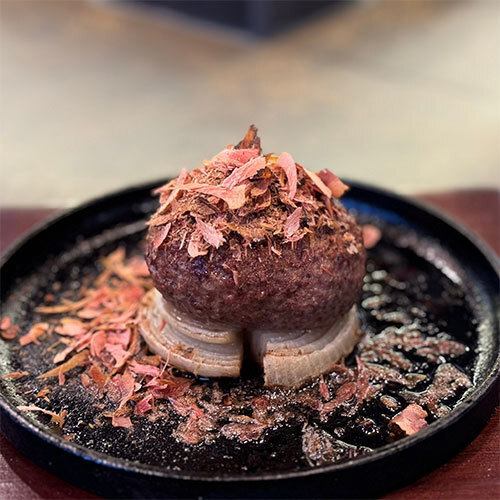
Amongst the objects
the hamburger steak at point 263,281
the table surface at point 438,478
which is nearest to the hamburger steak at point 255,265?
the hamburger steak at point 263,281

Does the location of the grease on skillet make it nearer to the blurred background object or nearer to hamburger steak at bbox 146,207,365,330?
hamburger steak at bbox 146,207,365,330

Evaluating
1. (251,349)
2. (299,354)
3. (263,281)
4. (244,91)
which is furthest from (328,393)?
(244,91)

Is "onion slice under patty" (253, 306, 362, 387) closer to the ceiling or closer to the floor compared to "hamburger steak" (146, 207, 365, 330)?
closer to the floor

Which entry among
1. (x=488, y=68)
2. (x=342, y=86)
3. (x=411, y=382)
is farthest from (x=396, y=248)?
(x=488, y=68)

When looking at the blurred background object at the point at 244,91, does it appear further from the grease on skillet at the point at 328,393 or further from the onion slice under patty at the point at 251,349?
the onion slice under patty at the point at 251,349

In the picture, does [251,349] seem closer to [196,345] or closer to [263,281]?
[196,345]

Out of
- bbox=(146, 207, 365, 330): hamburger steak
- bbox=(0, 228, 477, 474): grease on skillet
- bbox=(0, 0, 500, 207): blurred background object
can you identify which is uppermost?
bbox=(146, 207, 365, 330): hamburger steak

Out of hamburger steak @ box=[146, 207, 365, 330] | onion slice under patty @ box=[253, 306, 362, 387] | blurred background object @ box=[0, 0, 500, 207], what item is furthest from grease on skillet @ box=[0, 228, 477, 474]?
blurred background object @ box=[0, 0, 500, 207]
